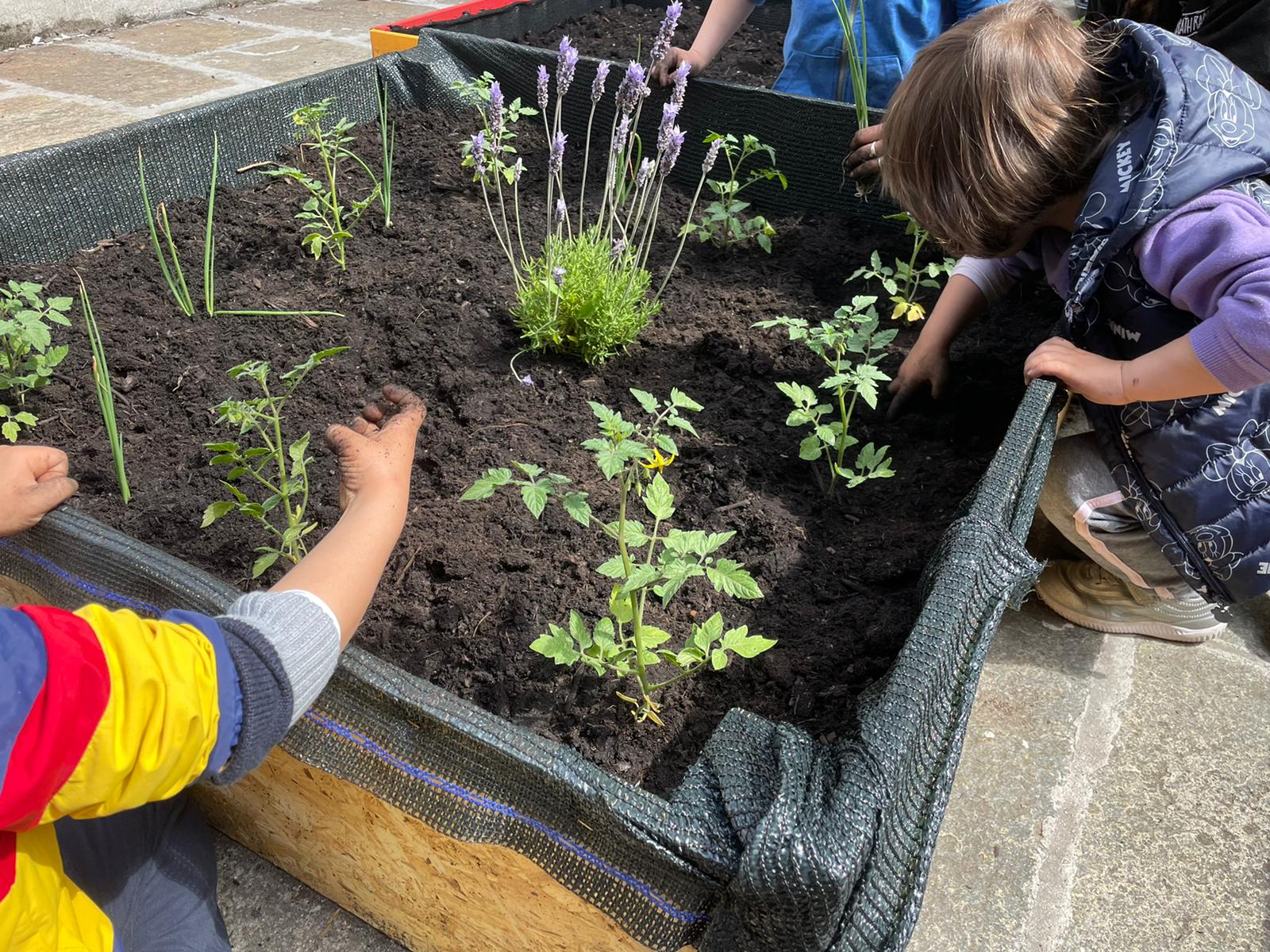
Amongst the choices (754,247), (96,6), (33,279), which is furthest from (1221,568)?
(96,6)

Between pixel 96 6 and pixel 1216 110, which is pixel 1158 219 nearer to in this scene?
pixel 1216 110

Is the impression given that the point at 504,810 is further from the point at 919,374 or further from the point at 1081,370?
the point at 919,374

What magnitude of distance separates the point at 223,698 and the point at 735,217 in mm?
2155

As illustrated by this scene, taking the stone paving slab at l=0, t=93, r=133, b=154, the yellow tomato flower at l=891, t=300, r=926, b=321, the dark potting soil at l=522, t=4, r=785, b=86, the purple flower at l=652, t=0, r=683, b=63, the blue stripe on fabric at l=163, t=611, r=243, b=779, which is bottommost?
the stone paving slab at l=0, t=93, r=133, b=154

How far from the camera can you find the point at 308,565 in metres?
1.22

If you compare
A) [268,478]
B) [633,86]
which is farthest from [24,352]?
[633,86]

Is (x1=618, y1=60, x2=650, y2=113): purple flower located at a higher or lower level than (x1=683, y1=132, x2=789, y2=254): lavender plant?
higher

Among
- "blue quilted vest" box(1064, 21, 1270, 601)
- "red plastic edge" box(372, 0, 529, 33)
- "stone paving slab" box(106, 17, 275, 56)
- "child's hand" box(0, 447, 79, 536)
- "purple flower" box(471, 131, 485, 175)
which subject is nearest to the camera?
"child's hand" box(0, 447, 79, 536)

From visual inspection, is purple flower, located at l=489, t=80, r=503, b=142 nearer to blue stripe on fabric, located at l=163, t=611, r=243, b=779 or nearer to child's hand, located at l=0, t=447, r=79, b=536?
child's hand, located at l=0, t=447, r=79, b=536

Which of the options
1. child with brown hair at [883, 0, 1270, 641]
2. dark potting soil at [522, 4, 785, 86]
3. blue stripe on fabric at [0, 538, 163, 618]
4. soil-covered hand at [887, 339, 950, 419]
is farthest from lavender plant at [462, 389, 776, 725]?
dark potting soil at [522, 4, 785, 86]

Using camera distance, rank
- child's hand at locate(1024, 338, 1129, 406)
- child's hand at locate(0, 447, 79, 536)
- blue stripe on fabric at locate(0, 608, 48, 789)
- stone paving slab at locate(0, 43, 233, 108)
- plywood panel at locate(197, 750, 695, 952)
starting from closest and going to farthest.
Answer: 1. blue stripe on fabric at locate(0, 608, 48, 789)
2. plywood panel at locate(197, 750, 695, 952)
3. child's hand at locate(0, 447, 79, 536)
4. child's hand at locate(1024, 338, 1129, 406)
5. stone paving slab at locate(0, 43, 233, 108)

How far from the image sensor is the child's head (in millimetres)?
1613

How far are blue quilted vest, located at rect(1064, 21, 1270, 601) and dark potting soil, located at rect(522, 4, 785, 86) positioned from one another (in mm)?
2916

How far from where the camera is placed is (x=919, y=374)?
2.19m
